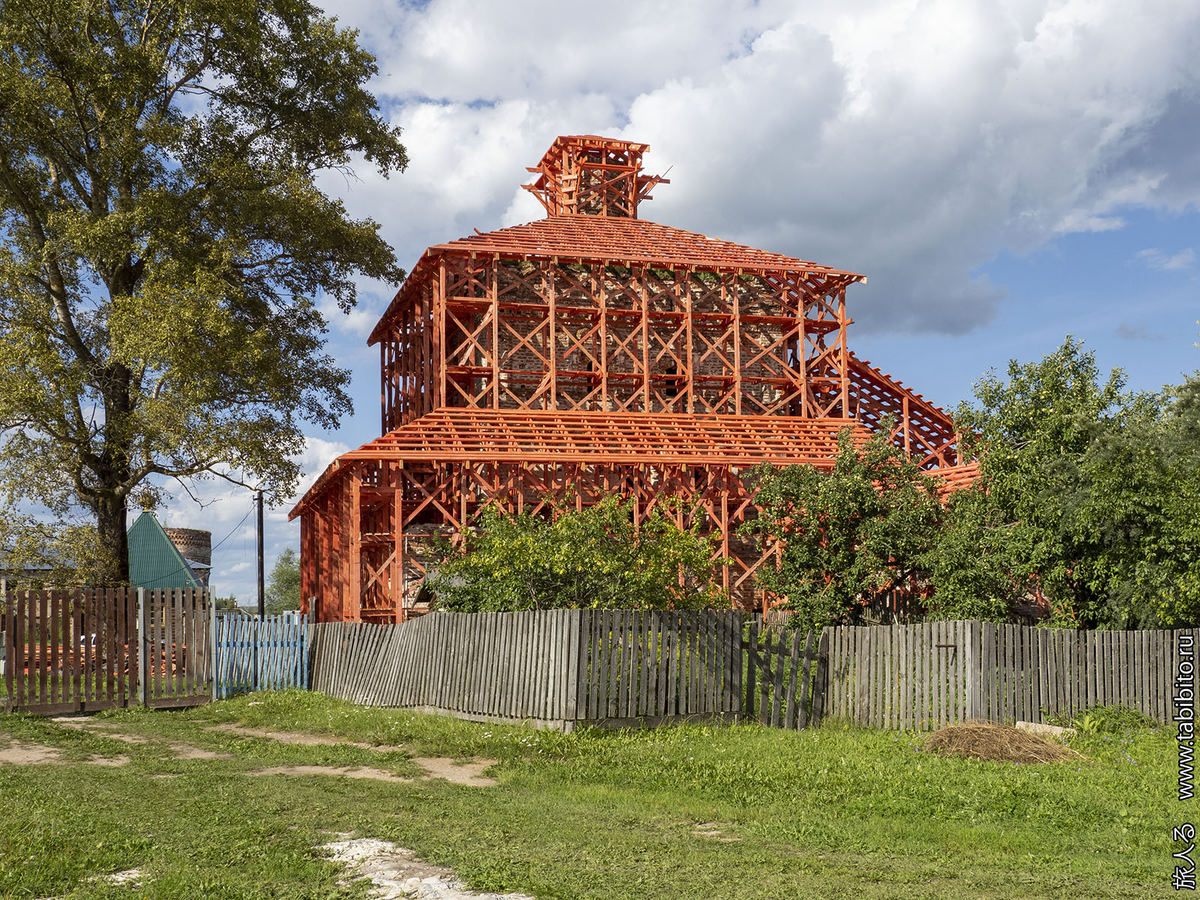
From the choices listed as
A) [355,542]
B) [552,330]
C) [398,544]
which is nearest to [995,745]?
[398,544]

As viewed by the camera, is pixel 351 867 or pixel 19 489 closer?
pixel 351 867

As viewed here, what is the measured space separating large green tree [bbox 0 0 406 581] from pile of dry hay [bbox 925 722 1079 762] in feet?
52.5

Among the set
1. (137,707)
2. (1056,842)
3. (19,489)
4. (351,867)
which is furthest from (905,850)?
(19,489)

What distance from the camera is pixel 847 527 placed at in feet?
58.6

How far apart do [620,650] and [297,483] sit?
41.7 ft

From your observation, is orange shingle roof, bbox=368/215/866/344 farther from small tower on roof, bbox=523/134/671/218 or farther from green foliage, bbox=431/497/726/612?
green foliage, bbox=431/497/726/612

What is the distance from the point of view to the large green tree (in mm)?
21922

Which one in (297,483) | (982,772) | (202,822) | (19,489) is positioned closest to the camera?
(202,822)

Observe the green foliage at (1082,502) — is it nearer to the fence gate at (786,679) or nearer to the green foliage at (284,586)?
the fence gate at (786,679)

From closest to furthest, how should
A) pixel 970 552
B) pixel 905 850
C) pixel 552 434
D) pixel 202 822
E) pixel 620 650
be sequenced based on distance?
pixel 905 850
pixel 202 822
pixel 620 650
pixel 970 552
pixel 552 434

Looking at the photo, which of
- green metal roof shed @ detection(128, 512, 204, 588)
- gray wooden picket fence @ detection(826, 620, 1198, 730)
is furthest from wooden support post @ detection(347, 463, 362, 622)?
green metal roof shed @ detection(128, 512, 204, 588)

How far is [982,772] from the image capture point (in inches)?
405

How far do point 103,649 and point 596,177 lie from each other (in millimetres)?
25287

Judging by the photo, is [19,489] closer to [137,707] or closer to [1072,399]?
[137,707]
